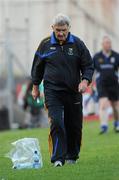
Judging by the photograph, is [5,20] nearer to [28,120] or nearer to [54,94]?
[28,120]

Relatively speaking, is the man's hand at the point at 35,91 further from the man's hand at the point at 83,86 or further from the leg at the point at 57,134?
the man's hand at the point at 83,86

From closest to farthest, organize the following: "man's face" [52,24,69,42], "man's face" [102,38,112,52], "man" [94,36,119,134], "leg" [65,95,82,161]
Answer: "man's face" [52,24,69,42]
"leg" [65,95,82,161]
"man's face" [102,38,112,52]
"man" [94,36,119,134]

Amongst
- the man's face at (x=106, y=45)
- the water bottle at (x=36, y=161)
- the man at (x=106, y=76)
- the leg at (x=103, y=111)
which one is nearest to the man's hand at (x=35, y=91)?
the water bottle at (x=36, y=161)

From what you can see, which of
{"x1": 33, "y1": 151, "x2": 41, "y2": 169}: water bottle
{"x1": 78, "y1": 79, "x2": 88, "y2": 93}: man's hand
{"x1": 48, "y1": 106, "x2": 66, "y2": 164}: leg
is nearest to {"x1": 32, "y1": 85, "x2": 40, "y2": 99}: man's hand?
{"x1": 48, "y1": 106, "x2": 66, "y2": 164}: leg

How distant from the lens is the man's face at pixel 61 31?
37.2ft

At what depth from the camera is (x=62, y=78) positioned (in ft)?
37.7

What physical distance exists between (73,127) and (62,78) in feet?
2.44

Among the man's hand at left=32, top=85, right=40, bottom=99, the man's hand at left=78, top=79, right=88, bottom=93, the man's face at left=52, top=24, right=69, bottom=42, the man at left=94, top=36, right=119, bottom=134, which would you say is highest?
the man's face at left=52, top=24, right=69, bottom=42

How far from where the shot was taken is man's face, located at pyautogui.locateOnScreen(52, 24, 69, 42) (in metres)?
11.3

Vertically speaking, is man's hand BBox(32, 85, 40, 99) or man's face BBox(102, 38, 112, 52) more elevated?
man's hand BBox(32, 85, 40, 99)

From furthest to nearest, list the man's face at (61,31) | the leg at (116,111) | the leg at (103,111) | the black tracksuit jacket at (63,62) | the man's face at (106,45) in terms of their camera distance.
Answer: the leg at (116,111)
the leg at (103,111)
the man's face at (106,45)
the black tracksuit jacket at (63,62)
the man's face at (61,31)

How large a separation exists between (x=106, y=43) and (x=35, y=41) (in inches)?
443

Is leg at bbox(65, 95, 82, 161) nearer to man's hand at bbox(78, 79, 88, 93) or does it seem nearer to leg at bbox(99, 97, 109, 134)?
man's hand at bbox(78, 79, 88, 93)

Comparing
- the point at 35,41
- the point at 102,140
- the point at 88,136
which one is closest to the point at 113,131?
the point at 88,136
